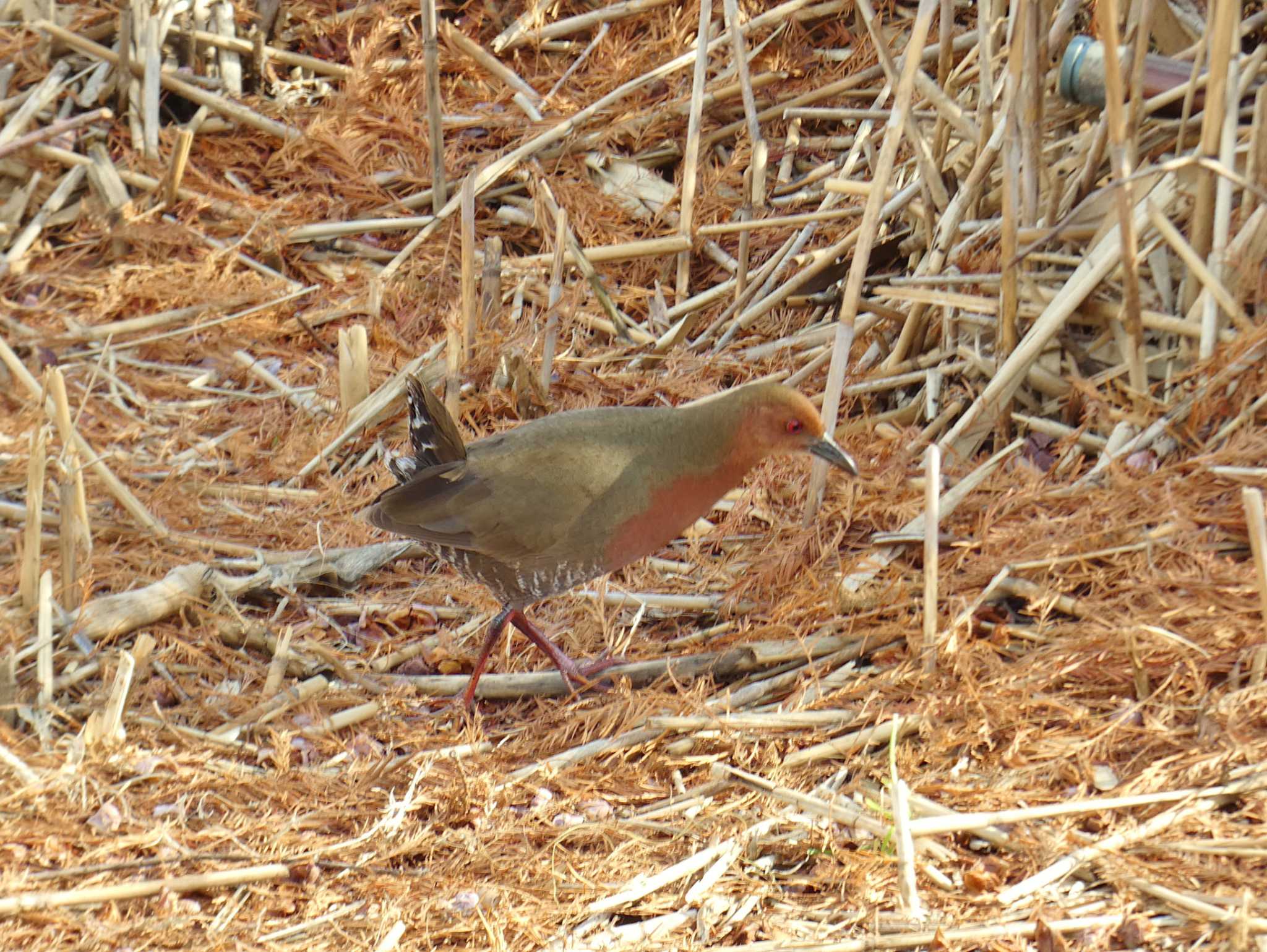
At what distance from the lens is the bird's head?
4230 millimetres

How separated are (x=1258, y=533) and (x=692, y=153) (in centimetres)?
322

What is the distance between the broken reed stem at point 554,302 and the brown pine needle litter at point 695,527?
0.04m

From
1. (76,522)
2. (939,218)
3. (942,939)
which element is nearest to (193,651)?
(76,522)

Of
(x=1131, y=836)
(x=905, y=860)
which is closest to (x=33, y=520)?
(x=905, y=860)

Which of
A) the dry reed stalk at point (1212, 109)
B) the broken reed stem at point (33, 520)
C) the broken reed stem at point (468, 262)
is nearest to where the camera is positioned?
the dry reed stalk at point (1212, 109)

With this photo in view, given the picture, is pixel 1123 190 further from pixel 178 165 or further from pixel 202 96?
pixel 202 96

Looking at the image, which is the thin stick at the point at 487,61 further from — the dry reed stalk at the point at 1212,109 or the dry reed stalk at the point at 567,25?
the dry reed stalk at the point at 1212,109

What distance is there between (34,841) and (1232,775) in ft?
9.04

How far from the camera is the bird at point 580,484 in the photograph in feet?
14.0

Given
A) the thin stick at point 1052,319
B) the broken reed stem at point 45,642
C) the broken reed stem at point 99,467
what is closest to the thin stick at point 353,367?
the broken reed stem at point 99,467

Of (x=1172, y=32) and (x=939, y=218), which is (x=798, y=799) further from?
(x=1172, y=32)

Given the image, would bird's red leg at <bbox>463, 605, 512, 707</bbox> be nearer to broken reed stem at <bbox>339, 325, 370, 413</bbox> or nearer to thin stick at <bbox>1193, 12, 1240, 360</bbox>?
broken reed stem at <bbox>339, 325, 370, 413</bbox>

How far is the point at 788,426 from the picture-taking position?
4.26 meters

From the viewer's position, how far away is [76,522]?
436 centimetres
